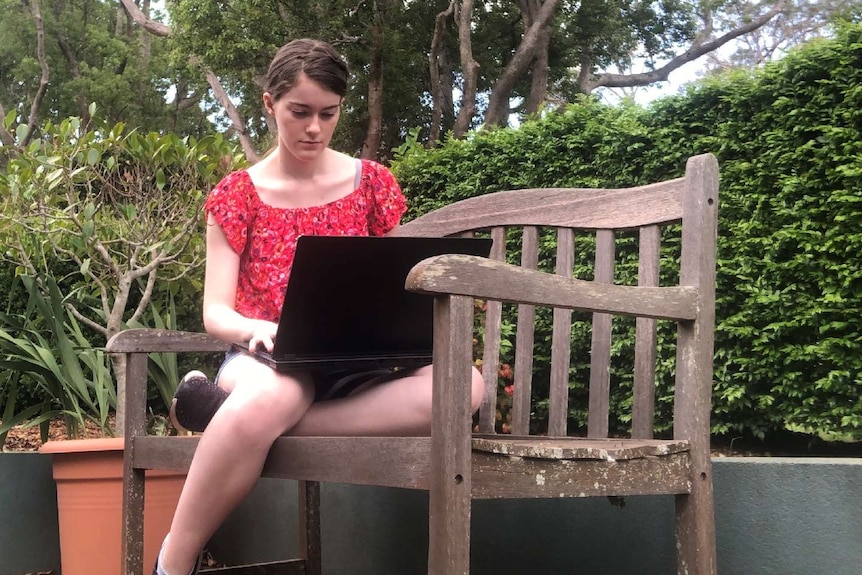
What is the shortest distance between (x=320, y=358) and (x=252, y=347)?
125mm

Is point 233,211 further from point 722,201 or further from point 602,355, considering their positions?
point 722,201

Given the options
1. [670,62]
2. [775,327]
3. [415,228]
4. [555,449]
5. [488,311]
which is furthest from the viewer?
[670,62]

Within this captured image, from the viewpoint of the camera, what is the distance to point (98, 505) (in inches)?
95.8

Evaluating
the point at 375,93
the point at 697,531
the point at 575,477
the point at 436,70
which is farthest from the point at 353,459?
the point at 436,70

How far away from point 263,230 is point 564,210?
662 millimetres

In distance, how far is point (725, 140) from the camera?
2.52m

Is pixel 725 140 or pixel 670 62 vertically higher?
pixel 670 62

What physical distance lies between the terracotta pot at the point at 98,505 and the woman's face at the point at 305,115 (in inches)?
44.6

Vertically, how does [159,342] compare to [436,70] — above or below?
below

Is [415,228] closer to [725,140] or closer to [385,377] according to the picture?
[385,377]

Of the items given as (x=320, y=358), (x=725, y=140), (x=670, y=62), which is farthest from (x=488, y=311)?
(x=670, y=62)

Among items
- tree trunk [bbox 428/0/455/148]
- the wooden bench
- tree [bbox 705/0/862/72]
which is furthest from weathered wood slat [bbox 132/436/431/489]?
tree [bbox 705/0/862/72]

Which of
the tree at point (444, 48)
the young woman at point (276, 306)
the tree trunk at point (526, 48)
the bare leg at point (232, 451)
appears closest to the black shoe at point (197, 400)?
the young woman at point (276, 306)

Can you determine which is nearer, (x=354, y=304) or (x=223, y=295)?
(x=354, y=304)
